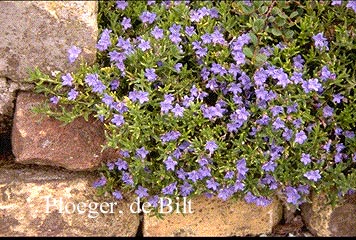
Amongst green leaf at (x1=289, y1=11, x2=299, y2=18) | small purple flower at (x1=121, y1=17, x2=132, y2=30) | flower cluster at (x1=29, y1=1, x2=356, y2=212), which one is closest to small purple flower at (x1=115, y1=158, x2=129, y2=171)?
flower cluster at (x1=29, y1=1, x2=356, y2=212)

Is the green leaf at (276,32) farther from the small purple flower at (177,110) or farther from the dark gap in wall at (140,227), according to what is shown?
the dark gap in wall at (140,227)

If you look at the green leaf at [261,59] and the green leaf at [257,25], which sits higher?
the green leaf at [257,25]

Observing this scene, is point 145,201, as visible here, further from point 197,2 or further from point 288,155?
point 197,2

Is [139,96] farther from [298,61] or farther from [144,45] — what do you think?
[298,61]

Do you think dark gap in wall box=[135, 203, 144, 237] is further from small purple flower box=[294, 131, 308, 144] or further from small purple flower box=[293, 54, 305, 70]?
small purple flower box=[293, 54, 305, 70]

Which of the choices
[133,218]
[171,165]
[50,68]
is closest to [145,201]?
[133,218]

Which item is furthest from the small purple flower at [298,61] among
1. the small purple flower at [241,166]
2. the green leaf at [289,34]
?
the small purple flower at [241,166]
